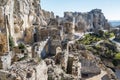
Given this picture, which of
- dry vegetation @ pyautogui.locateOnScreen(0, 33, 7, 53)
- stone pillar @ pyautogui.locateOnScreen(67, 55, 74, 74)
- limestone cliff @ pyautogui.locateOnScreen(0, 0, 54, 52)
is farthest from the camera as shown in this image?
limestone cliff @ pyautogui.locateOnScreen(0, 0, 54, 52)

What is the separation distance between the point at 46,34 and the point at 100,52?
9.90m

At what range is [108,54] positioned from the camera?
4441cm

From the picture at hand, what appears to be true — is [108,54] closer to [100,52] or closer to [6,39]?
[100,52]

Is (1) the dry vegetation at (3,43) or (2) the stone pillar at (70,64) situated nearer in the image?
(2) the stone pillar at (70,64)

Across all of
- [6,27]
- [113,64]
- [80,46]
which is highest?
[6,27]

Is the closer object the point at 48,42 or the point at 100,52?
the point at 48,42

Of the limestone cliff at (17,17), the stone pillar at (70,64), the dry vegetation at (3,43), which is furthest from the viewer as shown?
the limestone cliff at (17,17)

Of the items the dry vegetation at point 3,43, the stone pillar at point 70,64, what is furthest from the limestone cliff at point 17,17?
the stone pillar at point 70,64

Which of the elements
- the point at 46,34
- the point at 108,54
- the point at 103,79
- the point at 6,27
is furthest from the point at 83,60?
the point at 108,54

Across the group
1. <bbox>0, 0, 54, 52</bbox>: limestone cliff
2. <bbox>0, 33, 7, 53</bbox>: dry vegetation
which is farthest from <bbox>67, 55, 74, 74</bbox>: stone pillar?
<bbox>0, 0, 54, 52</bbox>: limestone cliff

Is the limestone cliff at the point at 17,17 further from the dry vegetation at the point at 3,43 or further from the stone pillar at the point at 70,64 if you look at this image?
the stone pillar at the point at 70,64

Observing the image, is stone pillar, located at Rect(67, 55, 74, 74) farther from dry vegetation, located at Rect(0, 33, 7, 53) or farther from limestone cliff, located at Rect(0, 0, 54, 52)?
limestone cliff, located at Rect(0, 0, 54, 52)

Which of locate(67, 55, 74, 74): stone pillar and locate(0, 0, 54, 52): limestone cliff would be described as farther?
locate(0, 0, 54, 52): limestone cliff

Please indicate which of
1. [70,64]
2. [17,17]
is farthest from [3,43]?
[17,17]
